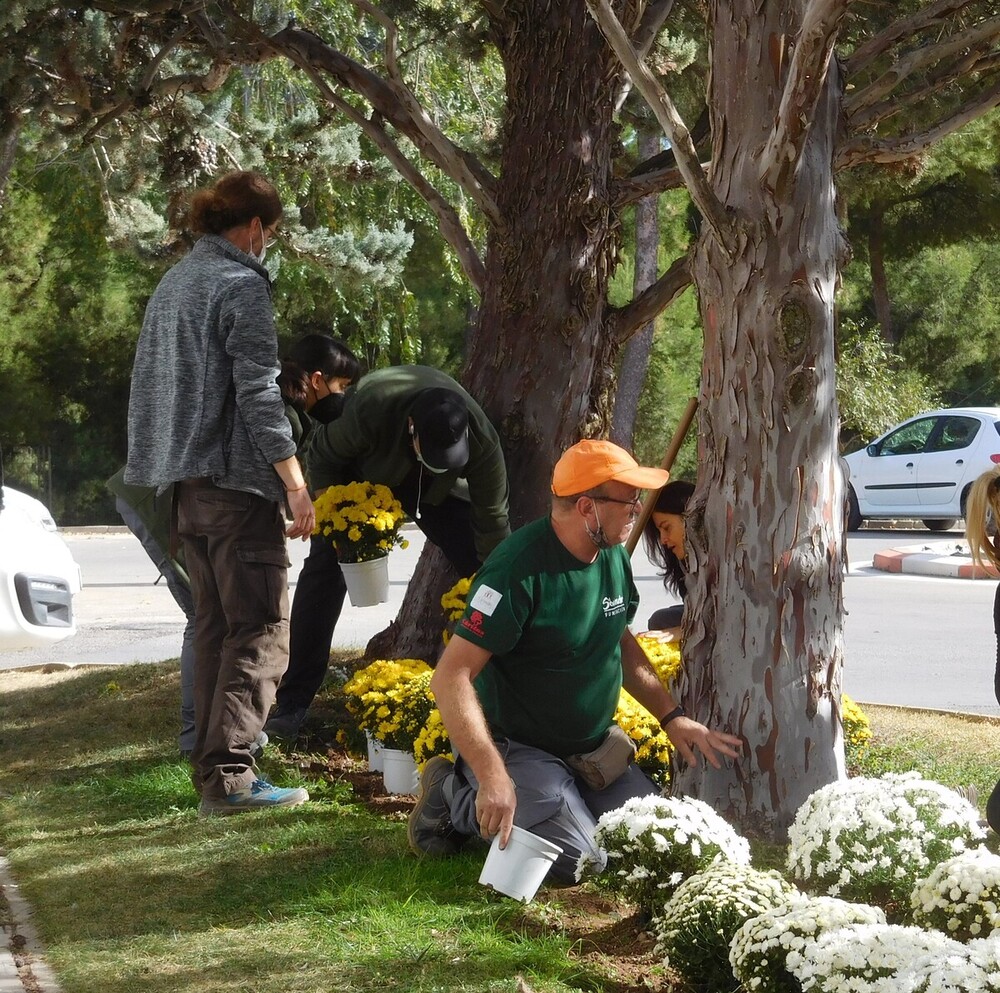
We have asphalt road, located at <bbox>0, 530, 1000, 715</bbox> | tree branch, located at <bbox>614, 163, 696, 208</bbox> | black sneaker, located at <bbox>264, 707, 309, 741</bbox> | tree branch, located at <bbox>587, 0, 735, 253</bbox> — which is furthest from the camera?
asphalt road, located at <bbox>0, 530, 1000, 715</bbox>

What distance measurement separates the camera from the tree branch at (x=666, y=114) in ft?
13.0

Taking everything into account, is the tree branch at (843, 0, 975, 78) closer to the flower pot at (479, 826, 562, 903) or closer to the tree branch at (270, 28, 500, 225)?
the tree branch at (270, 28, 500, 225)

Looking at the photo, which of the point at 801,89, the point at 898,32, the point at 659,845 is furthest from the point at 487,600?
the point at 898,32

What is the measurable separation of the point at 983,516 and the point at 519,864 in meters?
1.52

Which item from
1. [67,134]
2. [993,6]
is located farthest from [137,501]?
[993,6]

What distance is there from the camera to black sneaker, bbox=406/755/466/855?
13.5 ft

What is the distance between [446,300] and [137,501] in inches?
792

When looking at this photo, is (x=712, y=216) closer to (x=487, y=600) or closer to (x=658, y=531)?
(x=487, y=600)

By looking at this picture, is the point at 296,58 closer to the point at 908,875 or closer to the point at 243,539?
the point at 243,539

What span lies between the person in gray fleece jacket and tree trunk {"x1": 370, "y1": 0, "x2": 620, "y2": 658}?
75.8 inches

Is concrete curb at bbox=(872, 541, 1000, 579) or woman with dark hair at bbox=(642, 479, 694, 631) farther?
concrete curb at bbox=(872, 541, 1000, 579)

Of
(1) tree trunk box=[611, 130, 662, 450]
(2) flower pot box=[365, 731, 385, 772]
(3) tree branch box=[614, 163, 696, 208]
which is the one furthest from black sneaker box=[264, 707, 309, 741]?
(1) tree trunk box=[611, 130, 662, 450]

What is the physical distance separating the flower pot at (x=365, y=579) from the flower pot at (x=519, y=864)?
224cm

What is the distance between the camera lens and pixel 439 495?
559cm
